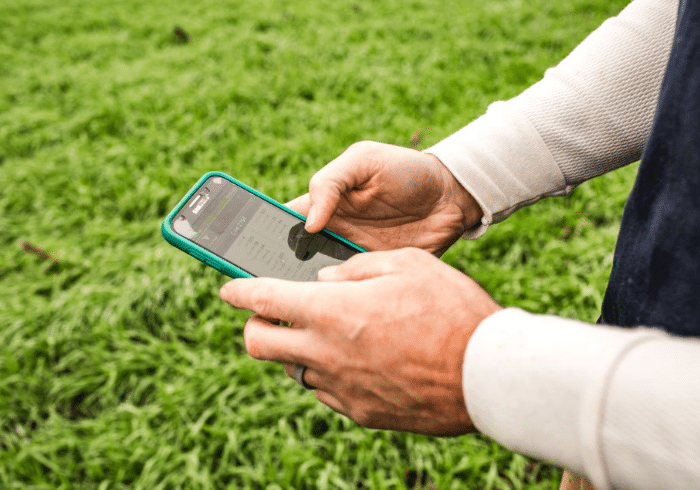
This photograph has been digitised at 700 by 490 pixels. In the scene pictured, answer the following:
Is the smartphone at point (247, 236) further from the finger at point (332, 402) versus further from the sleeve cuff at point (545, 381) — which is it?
the sleeve cuff at point (545, 381)

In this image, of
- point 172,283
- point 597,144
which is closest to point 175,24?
point 172,283

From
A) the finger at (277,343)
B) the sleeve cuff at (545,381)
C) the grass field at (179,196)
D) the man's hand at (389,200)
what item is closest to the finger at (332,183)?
the man's hand at (389,200)

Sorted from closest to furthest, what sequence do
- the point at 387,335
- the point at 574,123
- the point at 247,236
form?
1. the point at 387,335
2. the point at 574,123
3. the point at 247,236

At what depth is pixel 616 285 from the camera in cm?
80

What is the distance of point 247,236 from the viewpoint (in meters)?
1.34

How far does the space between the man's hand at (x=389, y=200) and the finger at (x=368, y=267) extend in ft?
0.87

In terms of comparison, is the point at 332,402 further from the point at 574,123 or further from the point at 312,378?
the point at 574,123

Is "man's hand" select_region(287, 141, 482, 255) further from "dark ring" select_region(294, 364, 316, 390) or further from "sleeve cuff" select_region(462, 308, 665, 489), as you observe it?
"sleeve cuff" select_region(462, 308, 665, 489)

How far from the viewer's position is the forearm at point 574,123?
107 cm

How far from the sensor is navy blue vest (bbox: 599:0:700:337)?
2.13ft

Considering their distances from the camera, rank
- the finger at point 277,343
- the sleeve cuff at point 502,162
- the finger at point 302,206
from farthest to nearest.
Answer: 1. the finger at point 302,206
2. the sleeve cuff at point 502,162
3. the finger at point 277,343

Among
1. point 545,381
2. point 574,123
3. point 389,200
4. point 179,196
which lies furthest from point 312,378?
point 179,196

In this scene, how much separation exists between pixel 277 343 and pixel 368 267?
25 centimetres

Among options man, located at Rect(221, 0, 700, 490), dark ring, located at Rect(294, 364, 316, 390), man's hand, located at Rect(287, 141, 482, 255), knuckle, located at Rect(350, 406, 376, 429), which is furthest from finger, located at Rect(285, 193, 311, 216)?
knuckle, located at Rect(350, 406, 376, 429)
